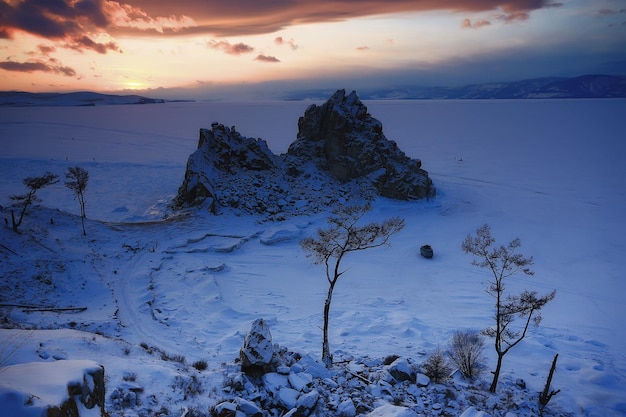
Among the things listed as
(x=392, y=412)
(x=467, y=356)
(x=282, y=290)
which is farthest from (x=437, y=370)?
(x=282, y=290)

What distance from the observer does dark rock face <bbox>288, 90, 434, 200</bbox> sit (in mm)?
41894

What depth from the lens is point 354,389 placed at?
14102mm

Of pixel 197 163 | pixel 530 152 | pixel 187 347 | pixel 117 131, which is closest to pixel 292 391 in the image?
pixel 187 347

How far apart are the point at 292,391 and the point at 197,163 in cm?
3081

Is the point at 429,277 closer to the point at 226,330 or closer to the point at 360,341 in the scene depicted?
the point at 360,341

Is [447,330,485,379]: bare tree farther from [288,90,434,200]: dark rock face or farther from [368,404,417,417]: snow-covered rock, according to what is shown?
[288,90,434,200]: dark rock face

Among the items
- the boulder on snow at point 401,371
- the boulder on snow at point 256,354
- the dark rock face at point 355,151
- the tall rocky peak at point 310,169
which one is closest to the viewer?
the boulder on snow at point 256,354

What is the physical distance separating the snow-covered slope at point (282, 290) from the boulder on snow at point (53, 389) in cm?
469

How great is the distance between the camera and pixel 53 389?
234 inches

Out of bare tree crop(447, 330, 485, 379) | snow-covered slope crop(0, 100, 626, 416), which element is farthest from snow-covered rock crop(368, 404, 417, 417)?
bare tree crop(447, 330, 485, 379)

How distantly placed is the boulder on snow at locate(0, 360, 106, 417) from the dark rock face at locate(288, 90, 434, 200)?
121 feet

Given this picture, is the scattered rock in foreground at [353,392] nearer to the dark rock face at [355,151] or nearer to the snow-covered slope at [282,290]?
the snow-covered slope at [282,290]

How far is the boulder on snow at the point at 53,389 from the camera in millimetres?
5312

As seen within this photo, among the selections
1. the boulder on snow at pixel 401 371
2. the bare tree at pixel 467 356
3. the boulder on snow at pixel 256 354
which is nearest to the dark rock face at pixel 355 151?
the bare tree at pixel 467 356
